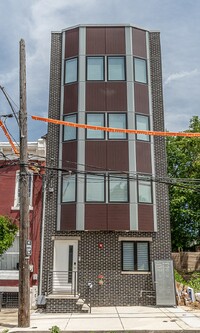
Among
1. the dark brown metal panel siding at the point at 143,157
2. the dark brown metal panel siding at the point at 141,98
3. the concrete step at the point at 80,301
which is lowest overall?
the concrete step at the point at 80,301

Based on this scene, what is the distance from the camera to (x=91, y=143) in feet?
55.3

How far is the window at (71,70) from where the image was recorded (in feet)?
59.3

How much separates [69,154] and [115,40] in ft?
21.2

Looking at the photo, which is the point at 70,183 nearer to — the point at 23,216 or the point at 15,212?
the point at 15,212

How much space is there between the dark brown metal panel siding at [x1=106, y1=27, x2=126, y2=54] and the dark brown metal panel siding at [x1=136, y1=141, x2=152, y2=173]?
196 inches

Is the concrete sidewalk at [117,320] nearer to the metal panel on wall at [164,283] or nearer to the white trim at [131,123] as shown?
the metal panel on wall at [164,283]

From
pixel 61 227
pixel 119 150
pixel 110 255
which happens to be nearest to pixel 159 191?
pixel 119 150

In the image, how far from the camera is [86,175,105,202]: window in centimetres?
1622

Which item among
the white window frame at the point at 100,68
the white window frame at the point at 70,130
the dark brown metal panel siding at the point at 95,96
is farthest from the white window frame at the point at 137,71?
the white window frame at the point at 70,130

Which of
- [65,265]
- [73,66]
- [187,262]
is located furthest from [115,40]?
[187,262]

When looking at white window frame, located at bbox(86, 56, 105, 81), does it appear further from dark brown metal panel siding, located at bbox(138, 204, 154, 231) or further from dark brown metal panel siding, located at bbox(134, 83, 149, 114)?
dark brown metal panel siding, located at bbox(138, 204, 154, 231)

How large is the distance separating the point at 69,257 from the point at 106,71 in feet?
30.4

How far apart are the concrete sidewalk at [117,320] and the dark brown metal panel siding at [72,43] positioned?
1239cm

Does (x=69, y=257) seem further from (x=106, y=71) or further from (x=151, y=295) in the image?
(x=106, y=71)
